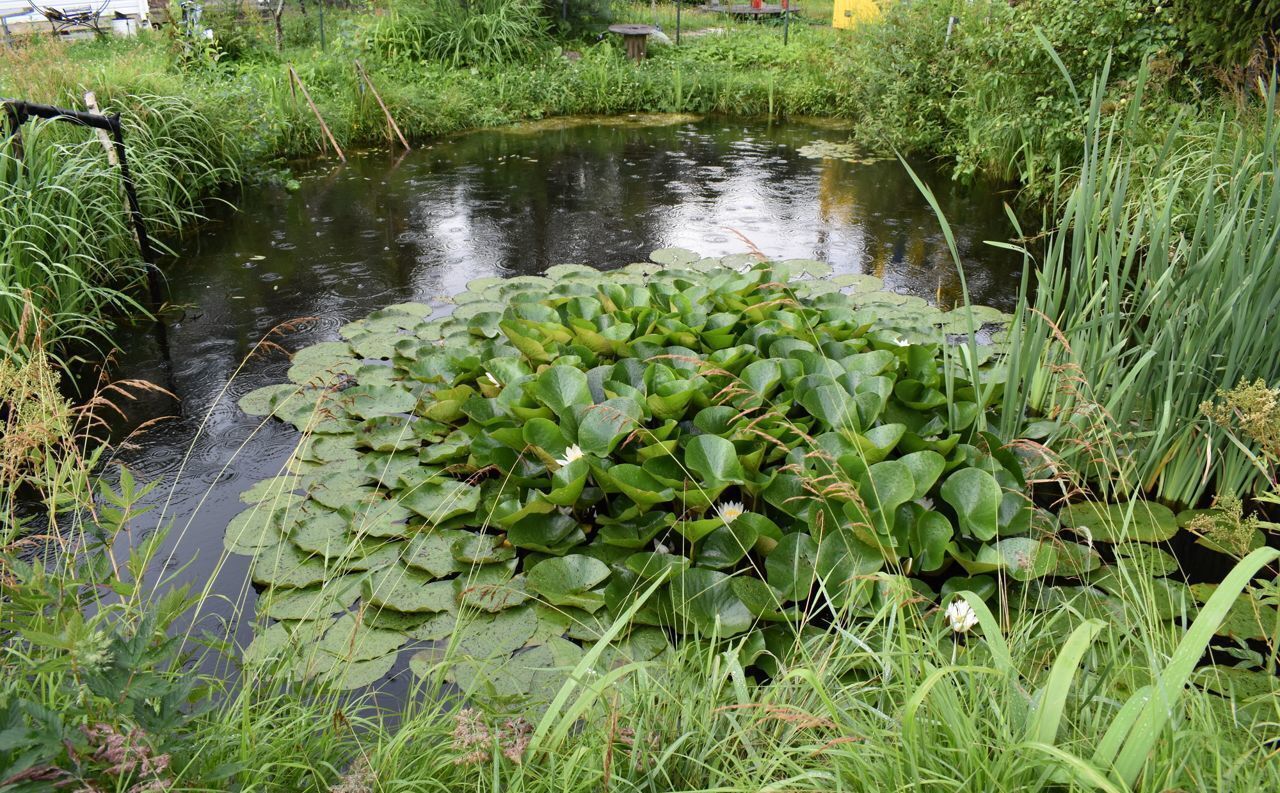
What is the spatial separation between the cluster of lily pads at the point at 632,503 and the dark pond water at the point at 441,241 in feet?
0.82

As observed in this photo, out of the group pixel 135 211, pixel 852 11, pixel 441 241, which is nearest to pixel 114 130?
pixel 135 211

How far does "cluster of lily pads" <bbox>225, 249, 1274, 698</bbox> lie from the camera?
2090 millimetres

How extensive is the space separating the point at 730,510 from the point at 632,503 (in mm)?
293

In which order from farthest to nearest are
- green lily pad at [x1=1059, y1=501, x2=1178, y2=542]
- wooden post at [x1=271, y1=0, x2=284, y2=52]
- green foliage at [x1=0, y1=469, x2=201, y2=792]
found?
wooden post at [x1=271, y1=0, x2=284, y2=52] < green lily pad at [x1=1059, y1=501, x2=1178, y2=542] < green foliage at [x1=0, y1=469, x2=201, y2=792]

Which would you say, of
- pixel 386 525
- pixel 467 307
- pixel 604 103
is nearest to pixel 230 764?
pixel 386 525

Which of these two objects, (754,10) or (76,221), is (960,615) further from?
(754,10)

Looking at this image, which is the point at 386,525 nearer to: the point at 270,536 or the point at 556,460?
the point at 270,536

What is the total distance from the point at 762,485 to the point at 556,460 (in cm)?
57

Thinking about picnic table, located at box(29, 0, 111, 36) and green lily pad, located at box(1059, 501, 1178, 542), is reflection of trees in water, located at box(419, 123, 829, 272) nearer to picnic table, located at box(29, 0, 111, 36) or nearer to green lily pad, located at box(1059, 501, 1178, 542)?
green lily pad, located at box(1059, 501, 1178, 542)

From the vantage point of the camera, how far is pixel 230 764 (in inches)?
51.2

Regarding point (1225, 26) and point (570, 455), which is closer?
point (570, 455)

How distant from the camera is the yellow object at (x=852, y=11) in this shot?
11.1 meters

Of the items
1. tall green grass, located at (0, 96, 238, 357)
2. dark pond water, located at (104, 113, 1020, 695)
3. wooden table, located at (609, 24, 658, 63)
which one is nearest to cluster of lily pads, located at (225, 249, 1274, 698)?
dark pond water, located at (104, 113, 1020, 695)

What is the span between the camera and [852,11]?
11.6 metres
